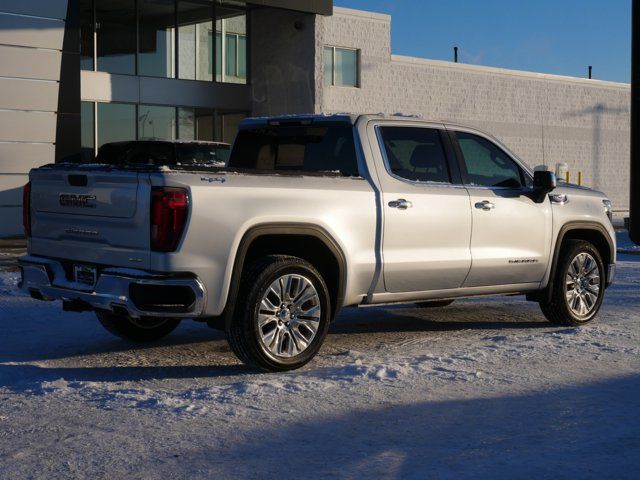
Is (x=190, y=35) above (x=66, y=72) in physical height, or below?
above

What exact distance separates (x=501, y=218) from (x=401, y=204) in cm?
129

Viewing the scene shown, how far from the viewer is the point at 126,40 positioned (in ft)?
96.4

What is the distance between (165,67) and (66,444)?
25518mm

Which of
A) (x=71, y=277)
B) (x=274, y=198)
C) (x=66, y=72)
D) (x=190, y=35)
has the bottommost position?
(x=71, y=277)

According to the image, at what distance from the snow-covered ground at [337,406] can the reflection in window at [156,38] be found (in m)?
20.8

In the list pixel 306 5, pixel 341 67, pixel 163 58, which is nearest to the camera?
pixel 306 5

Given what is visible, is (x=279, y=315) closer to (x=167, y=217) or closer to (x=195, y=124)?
(x=167, y=217)

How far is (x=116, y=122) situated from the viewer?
29.0m

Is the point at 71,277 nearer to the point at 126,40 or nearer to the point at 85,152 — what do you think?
the point at 85,152

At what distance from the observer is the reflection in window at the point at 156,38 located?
29734 mm

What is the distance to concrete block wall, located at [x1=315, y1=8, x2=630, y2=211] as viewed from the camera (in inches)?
1422

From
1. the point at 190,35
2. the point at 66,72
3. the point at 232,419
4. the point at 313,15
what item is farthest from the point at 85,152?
the point at 232,419

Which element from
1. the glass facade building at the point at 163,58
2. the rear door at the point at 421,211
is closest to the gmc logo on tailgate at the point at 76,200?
the rear door at the point at 421,211

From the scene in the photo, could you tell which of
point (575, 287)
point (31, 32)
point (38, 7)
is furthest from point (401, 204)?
point (38, 7)
